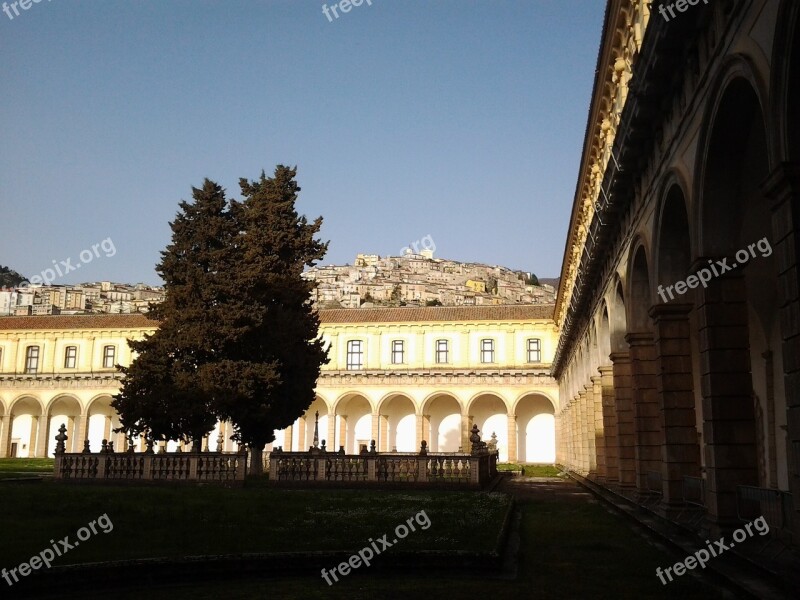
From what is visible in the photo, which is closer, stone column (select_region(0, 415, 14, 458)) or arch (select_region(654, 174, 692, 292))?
arch (select_region(654, 174, 692, 292))

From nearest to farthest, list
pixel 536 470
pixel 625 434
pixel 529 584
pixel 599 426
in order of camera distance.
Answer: pixel 529 584
pixel 625 434
pixel 599 426
pixel 536 470

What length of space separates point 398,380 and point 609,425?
116 ft

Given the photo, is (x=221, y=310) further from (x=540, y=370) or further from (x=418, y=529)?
(x=540, y=370)

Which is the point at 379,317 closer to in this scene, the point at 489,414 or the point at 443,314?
the point at 443,314

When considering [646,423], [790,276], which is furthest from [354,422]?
[790,276]

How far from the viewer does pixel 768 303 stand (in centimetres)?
1633

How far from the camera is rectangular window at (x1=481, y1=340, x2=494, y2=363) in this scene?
56344mm

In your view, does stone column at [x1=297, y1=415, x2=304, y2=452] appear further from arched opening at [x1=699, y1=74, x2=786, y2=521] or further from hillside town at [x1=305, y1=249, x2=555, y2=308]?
hillside town at [x1=305, y1=249, x2=555, y2=308]

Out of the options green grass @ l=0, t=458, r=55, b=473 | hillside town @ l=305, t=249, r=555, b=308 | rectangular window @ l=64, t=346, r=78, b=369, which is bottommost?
green grass @ l=0, t=458, r=55, b=473

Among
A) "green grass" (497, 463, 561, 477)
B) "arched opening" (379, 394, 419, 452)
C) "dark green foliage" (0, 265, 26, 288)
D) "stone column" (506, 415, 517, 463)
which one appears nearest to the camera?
"green grass" (497, 463, 561, 477)

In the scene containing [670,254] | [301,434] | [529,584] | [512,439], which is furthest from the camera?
[301,434]

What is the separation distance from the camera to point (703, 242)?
1060 cm

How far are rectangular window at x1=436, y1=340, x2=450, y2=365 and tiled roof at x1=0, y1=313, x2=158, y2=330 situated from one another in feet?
69.9

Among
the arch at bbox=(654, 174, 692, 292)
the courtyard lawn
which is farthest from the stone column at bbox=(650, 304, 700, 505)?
the courtyard lawn
